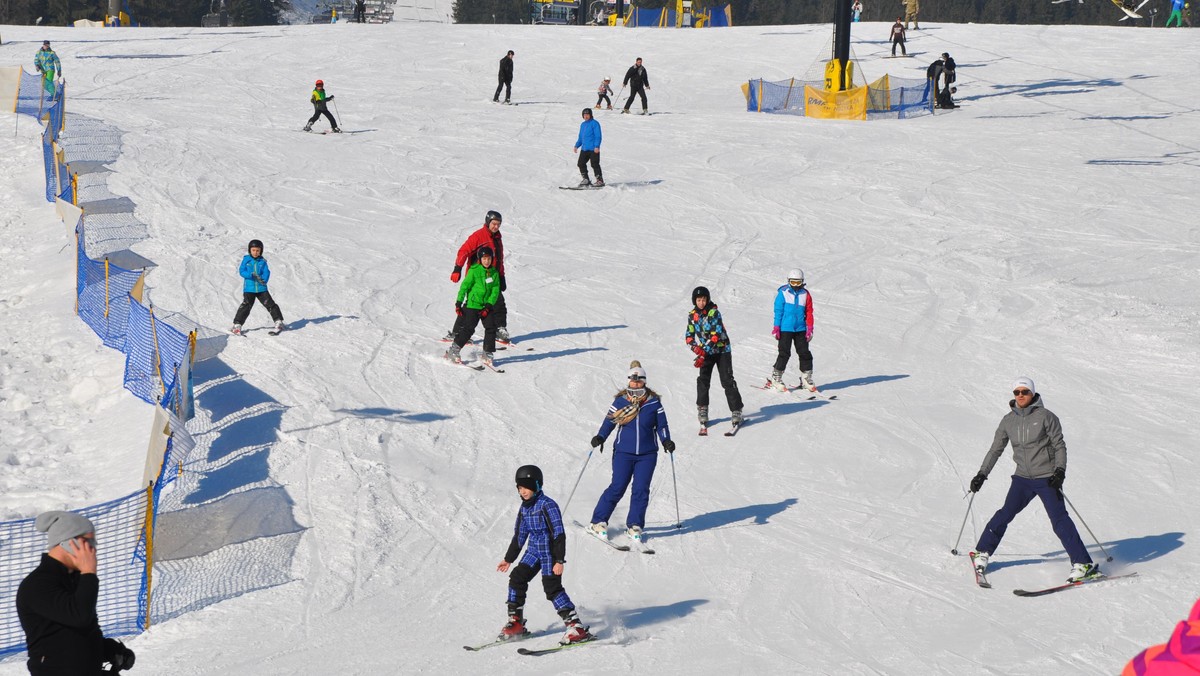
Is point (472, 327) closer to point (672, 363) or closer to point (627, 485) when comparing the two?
point (672, 363)

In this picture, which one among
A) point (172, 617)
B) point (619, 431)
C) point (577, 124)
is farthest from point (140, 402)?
point (577, 124)

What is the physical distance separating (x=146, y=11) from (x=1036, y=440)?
255 ft

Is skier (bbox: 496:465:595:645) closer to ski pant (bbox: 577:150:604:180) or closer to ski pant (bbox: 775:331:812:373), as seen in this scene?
ski pant (bbox: 775:331:812:373)

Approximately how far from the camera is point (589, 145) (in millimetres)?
21984

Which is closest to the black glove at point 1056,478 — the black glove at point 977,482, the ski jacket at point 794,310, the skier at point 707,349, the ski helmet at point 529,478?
the black glove at point 977,482

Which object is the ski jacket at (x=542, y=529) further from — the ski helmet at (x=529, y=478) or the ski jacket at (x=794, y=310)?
the ski jacket at (x=794, y=310)

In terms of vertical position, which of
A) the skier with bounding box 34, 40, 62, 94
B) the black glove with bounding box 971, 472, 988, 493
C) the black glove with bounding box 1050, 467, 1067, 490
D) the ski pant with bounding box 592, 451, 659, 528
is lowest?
the ski pant with bounding box 592, 451, 659, 528

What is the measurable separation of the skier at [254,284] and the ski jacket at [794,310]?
5.78 m

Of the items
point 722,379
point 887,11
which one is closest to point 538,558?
point 722,379

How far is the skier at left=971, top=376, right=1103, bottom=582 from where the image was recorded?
8.28 metres

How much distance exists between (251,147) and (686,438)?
54.5ft

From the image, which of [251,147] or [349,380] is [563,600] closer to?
[349,380]

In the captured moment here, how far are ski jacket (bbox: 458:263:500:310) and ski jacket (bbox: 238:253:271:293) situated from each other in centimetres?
248

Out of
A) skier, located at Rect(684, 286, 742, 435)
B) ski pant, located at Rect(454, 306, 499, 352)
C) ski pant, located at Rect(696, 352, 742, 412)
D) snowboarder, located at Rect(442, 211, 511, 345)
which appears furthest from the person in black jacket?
ski pant, located at Rect(454, 306, 499, 352)
